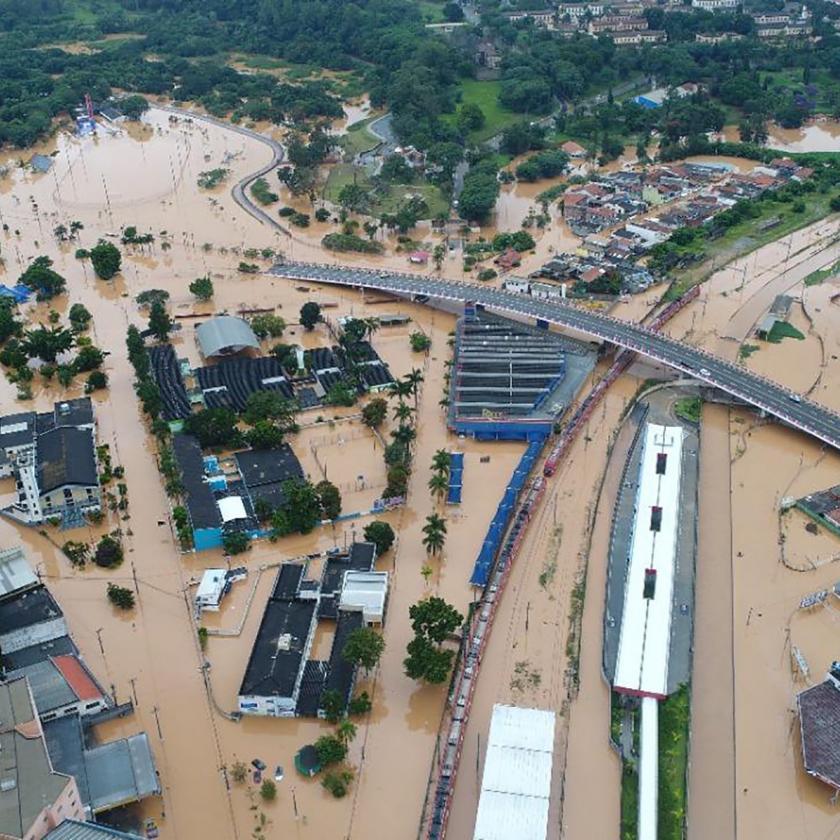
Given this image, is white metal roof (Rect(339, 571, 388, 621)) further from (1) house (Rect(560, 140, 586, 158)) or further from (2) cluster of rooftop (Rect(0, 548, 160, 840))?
(1) house (Rect(560, 140, 586, 158))

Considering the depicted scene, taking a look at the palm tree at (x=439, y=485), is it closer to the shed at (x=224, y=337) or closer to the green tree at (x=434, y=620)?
the green tree at (x=434, y=620)

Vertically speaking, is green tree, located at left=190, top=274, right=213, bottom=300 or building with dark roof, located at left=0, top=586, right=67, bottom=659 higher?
green tree, located at left=190, top=274, right=213, bottom=300

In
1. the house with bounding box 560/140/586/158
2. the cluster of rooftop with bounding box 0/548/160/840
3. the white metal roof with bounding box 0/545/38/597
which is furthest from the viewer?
the house with bounding box 560/140/586/158

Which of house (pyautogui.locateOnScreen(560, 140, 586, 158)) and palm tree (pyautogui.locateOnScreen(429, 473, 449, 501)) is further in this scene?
house (pyautogui.locateOnScreen(560, 140, 586, 158))

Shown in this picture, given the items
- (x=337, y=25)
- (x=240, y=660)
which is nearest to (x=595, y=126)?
(x=337, y=25)

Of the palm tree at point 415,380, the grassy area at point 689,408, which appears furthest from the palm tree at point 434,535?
the grassy area at point 689,408

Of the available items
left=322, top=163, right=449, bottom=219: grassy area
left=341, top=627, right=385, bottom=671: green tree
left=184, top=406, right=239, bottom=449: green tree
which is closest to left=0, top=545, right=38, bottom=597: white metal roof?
left=184, top=406, right=239, bottom=449: green tree

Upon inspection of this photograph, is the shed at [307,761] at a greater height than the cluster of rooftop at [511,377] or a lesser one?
lesser
